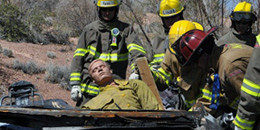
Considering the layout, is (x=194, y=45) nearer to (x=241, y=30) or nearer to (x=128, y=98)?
(x=128, y=98)

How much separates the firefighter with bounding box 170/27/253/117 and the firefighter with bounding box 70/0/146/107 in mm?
1895

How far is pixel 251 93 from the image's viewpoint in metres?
3.37

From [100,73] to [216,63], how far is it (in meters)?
1.81

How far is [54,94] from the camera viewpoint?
12609 millimetres

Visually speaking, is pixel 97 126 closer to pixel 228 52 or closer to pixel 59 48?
pixel 228 52

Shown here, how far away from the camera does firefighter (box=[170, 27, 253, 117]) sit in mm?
3803

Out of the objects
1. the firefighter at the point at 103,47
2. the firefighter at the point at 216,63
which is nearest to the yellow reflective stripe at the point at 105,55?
the firefighter at the point at 103,47

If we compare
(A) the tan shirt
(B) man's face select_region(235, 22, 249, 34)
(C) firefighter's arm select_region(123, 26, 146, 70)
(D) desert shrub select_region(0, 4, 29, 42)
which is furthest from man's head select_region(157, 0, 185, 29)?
(D) desert shrub select_region(0, 4, 29, 42)

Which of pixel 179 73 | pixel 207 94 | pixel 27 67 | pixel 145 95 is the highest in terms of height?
pixel 179 73

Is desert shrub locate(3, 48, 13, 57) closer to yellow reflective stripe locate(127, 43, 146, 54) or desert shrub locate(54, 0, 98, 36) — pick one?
desert shrub locate(54, 0, 98, 36)

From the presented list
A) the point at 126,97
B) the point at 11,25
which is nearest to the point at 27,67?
the point at 11,25

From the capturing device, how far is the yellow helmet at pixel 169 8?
21.8 ft

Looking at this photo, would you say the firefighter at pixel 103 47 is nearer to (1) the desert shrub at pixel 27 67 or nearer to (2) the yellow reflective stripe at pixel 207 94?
(2) the yellow reflective stripe at pixel 207 94

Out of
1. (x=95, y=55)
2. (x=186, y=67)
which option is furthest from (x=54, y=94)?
(x=186, y=67)
